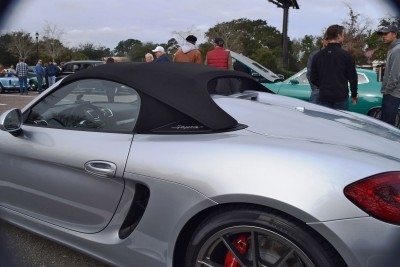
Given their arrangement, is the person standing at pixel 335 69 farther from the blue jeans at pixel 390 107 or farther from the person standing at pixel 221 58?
the person standing at pixel 221 58

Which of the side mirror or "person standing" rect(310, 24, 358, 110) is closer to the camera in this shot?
the side mirror

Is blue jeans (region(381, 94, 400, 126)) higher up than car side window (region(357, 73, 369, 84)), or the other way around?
car side window (region(357, 73, 369, 84))

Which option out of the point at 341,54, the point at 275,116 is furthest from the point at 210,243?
the point at 341,54

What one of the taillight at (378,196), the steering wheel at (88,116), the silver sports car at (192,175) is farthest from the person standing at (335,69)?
the taillight at (378,196)

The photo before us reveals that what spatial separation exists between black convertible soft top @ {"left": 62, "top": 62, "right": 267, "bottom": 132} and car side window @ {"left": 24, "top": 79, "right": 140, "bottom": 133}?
6 centimetres

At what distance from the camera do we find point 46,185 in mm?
2150

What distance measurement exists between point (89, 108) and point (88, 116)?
0.13 meters

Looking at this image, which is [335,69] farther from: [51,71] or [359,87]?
[51,71]

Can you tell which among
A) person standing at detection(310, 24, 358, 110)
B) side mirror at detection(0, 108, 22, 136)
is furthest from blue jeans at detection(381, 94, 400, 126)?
side mirror at detection(0, 108, 22, 136)

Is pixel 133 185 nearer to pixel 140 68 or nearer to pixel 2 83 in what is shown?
pixel 140 68

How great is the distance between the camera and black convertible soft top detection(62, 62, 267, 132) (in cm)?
188

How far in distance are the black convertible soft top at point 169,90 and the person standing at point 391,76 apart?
115 inches

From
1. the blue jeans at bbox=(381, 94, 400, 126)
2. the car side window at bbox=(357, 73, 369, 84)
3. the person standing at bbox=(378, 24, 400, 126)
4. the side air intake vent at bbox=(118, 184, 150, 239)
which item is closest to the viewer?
the side air intake vent at bbox=(118, 184, 150, 239)

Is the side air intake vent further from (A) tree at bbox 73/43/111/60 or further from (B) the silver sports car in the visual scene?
(A) tree at bbox 73/43/111/60
